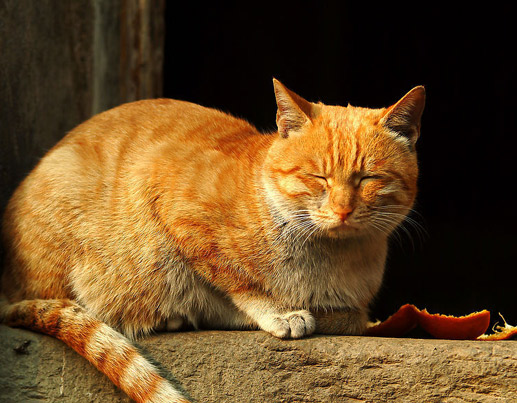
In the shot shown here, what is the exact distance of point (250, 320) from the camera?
9.54 ft

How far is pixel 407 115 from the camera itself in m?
2.79

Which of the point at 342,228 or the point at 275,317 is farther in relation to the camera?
the point at 275,317

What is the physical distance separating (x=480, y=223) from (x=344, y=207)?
15.5ft

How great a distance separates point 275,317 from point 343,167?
69 cm

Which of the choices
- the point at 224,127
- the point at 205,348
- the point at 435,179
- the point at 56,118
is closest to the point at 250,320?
the point at 205,348

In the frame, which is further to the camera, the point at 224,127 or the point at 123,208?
the point at 224,127

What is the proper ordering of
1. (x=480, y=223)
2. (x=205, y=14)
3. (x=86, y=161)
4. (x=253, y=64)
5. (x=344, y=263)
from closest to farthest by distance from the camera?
(x=344, y=263) < (x=86, y=161) < (x=205, y=14) < (x=253, y=64) < (x=480, y=223)

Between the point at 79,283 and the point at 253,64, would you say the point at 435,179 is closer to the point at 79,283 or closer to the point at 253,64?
the point at 253,64

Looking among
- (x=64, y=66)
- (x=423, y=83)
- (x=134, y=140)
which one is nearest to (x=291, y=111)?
(x=134, y=140)

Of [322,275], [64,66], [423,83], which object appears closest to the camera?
[322,275]

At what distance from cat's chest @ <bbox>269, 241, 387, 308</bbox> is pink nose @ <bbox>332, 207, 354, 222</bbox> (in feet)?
0.83

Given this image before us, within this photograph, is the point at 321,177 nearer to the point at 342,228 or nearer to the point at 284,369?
the point at 342,228

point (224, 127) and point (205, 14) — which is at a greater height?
point (205, 14)

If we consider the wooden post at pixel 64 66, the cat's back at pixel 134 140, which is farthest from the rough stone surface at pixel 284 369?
the wooden post at pixel 64 66
